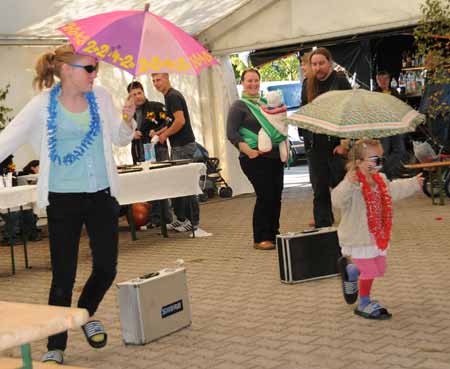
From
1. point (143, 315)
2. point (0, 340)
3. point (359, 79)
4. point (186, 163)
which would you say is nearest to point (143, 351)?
point (143, 315)

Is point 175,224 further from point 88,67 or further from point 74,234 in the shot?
point 88,67

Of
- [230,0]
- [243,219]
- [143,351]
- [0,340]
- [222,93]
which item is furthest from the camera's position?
[222,93]

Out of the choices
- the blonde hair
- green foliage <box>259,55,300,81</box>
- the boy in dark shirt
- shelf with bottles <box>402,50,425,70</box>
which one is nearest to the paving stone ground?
the boy in dark shirt

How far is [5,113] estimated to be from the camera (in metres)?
11.1

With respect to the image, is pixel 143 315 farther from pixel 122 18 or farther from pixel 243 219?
pixel 243 219

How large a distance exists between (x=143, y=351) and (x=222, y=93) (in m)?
8.88

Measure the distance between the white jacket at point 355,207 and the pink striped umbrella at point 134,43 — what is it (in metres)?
1.22

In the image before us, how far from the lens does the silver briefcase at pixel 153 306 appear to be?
5066 mm

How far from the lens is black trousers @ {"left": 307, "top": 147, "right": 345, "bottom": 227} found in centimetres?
793

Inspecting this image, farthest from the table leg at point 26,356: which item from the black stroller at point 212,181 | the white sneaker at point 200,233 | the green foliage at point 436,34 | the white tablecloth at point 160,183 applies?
the black stroller at point 212,181

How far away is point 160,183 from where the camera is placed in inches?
352

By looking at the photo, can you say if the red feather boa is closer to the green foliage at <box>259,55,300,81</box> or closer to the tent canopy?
the tent canopy

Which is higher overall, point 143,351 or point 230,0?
point 230,0

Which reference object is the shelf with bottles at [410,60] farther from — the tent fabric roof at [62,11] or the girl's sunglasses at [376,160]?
the girl's sunglasses at [376,160]
